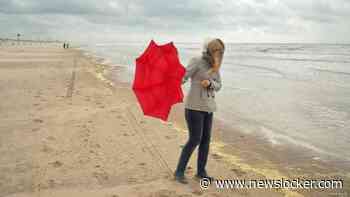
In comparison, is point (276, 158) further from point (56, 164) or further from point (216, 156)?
point (56, 164)

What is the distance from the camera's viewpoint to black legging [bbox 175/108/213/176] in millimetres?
4438

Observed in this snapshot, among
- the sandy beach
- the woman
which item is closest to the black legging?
the woman

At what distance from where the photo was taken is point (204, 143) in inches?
188

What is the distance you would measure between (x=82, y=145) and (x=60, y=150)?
41 cm

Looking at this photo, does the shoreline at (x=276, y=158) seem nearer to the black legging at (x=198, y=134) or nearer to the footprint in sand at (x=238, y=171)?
the footprint in sand at (x=238, y=171)

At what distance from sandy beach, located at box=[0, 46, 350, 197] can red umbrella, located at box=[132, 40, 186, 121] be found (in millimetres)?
1037

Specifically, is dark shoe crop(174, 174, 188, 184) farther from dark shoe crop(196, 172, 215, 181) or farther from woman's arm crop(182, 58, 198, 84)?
woman's arm crop(182, 58, 198, 84)

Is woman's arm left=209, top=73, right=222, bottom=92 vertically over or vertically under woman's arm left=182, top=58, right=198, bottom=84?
under

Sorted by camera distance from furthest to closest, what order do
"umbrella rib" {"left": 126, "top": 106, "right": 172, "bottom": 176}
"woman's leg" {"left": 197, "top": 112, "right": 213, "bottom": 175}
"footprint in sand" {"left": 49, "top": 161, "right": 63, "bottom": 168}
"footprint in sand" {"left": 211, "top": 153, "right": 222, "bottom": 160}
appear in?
"footprint in sand" {"left": 211, "top": 153, "right": 222, "bottom": 160} → "umbrella rib" {"left": 126, "top": 106, "right": 172, "bottom": 176} → "footprint in sand" {"left": 49, "top": 161, "right": 63, "bottom": 168} → "woman's leg" {"left": 197, "top": 112, "right": 213, "bottom": 175}

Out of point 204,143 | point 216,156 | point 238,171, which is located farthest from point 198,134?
point 216,156

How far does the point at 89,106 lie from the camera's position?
31.3ft

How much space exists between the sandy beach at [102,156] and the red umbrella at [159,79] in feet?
3.40

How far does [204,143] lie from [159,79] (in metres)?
1.05

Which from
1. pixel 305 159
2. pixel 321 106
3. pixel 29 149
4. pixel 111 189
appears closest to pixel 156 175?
pixel 111 189
